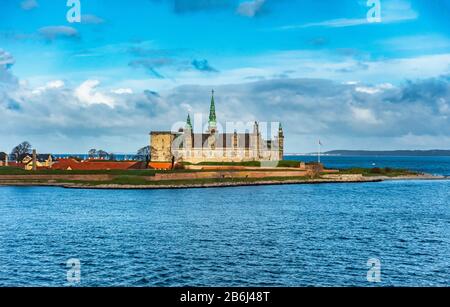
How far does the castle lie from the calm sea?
4788 cm

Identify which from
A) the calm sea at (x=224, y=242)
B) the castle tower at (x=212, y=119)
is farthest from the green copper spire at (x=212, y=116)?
the calm sea at (x=224, y=242)

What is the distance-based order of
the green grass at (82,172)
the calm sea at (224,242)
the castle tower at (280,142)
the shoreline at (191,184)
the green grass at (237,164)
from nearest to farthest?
the calm sea at (224,242) < the shoreline at (191,184) < the green grass at (82,172) < the green grass at (237,164) < the castle tower at (280,142)

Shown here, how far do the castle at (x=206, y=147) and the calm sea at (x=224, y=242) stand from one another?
47.9 metres

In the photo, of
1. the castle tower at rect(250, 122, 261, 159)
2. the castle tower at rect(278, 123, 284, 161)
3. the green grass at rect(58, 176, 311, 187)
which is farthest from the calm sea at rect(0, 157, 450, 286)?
the castle tower at rect(278, 123, 284, 161)

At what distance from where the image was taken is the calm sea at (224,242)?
23797 millimetres

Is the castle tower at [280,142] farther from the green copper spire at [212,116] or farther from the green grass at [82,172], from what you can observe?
the green grass at [82,172]


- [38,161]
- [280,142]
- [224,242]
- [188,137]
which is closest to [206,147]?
[188,137]

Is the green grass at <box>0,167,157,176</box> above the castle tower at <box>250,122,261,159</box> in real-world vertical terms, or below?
below

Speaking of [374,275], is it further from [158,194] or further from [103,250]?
[158,194]

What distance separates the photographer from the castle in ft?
342

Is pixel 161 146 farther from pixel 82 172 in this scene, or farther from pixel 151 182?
pixel 151 182

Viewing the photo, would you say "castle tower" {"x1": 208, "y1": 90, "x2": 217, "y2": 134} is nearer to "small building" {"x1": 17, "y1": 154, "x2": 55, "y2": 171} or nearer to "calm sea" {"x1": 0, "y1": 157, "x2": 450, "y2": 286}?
"small building" {"x1": 17, "y1": 154, "x2": 55, "y2": 171}

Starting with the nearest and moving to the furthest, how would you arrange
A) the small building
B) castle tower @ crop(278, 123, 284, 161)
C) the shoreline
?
A: 1. the shoreline
2. the small building
3. castle tower @ crop(278, 123, 284, 161)

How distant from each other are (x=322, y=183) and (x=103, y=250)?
214 ft
